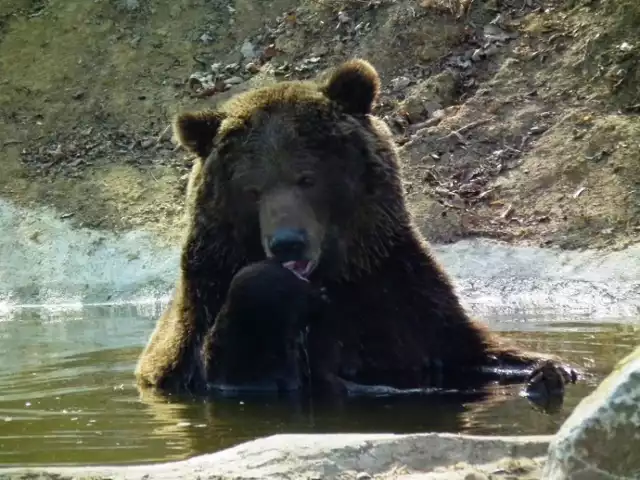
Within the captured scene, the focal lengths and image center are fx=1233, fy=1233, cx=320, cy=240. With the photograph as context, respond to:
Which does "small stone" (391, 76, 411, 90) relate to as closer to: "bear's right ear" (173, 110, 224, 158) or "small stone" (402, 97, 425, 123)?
"small stone" (402, 97, 425, 123)

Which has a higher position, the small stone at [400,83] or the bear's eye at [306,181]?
the small stone at [400,83]

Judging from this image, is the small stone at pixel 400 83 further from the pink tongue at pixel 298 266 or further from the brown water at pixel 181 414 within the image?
the pink tongue at pixel 298 266

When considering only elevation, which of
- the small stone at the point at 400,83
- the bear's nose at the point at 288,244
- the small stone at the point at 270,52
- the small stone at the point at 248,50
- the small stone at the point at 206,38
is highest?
the small stone at the point at 206,38

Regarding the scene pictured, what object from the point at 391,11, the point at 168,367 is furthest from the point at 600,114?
the point at 168,367

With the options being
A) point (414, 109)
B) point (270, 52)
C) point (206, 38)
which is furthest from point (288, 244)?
point (206, 38)

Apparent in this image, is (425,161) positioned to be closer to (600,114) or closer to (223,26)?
(600,114)

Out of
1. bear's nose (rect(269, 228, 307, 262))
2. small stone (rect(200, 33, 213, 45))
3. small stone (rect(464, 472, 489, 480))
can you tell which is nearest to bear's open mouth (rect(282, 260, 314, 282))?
bear's nose (rect(269, 228, 307, 262))

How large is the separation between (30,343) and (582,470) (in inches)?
318

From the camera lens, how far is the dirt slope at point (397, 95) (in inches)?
540

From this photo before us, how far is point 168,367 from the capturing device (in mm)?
7164

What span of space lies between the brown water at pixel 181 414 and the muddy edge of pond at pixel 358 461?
65cm

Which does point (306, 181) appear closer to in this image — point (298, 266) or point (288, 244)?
Answer: point (298, 266)

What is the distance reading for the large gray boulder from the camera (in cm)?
322

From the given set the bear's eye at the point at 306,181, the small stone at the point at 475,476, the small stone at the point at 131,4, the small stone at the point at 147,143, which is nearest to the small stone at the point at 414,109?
the small stone at the point at 147,143
